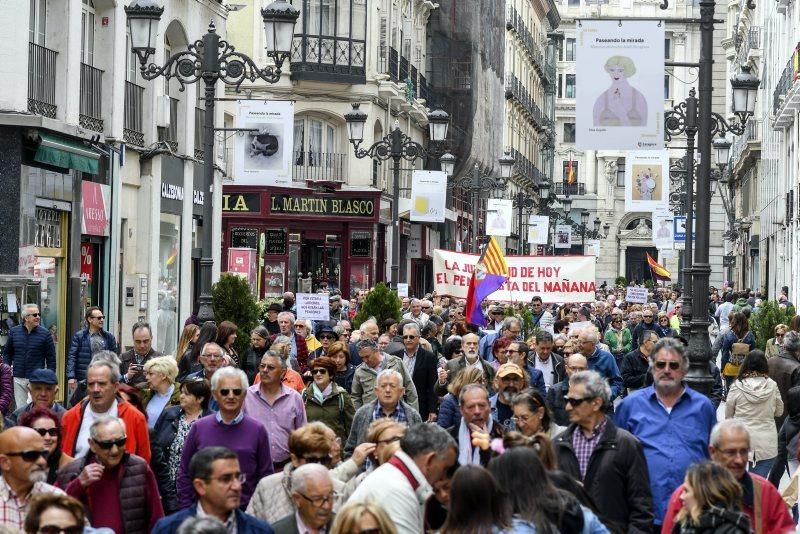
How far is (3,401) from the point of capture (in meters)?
14.6

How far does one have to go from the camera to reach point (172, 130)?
28.8 metres

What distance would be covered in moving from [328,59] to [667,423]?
113 ft

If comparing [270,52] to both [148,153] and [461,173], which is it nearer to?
[148,153]

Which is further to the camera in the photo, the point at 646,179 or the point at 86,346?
the point at 646,179

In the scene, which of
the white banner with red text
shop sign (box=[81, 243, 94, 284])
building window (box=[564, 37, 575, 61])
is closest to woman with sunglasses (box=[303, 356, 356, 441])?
shop sign (box=[81, 243, 94, 284])

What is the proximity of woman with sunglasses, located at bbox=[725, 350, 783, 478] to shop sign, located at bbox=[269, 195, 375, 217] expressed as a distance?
29802mm

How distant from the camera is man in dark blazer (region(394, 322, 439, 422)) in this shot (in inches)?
615

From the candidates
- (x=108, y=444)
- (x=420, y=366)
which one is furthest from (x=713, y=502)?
(x=420, y=366)

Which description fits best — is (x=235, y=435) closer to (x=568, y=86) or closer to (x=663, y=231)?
(x=663, y=231)

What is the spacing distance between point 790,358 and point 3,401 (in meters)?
6.66

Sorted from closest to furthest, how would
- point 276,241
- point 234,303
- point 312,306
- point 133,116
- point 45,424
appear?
point 45,424 → point 234,303 → point 312,306 → point 133,116 → point 276,241

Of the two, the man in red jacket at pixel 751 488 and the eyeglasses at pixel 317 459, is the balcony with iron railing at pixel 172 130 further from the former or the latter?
the man in red jacket at pixel 751 488

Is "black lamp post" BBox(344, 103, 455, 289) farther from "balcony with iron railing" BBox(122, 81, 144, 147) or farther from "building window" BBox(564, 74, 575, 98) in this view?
"building window" BBox(564, 74, 575, 98)

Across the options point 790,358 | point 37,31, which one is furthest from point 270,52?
point 790,358
